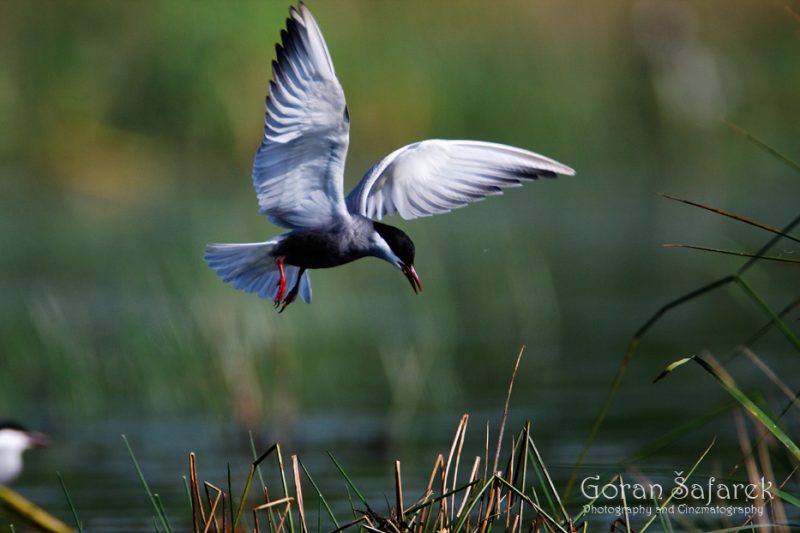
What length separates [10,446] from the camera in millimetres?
6816

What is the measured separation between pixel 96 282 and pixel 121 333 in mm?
2954

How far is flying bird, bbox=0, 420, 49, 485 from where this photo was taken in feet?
22.2

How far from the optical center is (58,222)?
1564 centimetres

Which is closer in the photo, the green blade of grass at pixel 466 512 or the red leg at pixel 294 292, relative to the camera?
the green blade of grass at pixel 466 512

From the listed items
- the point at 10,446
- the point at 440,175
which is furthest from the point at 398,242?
the point at 10,446

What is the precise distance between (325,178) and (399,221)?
27.6ft

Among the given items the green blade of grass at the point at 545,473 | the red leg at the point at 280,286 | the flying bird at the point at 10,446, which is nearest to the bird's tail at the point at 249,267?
the red leg at the point at 280,286

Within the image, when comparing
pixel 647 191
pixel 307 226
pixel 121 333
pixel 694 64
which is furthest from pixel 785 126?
pixel 307 226

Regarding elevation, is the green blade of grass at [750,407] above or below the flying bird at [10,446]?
above

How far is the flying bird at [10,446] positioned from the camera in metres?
6.78

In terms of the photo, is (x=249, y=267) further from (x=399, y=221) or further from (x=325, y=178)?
(x=399, y=221)

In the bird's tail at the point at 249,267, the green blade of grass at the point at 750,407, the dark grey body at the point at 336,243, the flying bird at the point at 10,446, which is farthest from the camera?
the flying bird at the point at 10,446

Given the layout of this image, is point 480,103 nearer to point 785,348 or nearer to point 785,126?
point 785,126

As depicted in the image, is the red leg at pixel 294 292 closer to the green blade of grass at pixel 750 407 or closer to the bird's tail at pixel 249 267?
the bird's tail at pixel 249 267
